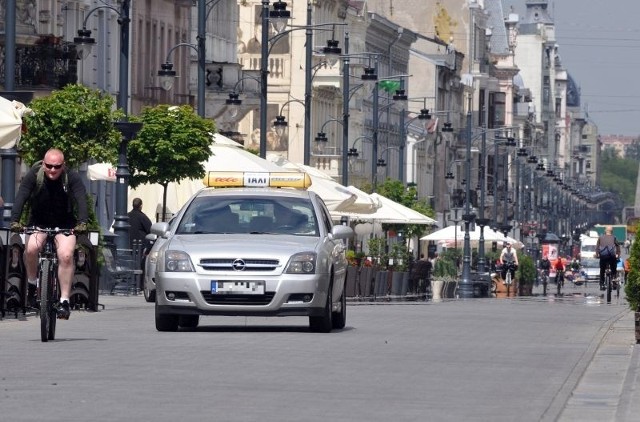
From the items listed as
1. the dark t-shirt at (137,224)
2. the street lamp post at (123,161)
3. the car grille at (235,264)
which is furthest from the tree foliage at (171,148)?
the car grille at (235,264)

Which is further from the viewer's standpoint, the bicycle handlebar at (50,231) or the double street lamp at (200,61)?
the double street lamp at (200,61)

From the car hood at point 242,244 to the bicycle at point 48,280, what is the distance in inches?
99.9

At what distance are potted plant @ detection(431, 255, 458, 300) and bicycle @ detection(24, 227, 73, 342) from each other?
41.2 m

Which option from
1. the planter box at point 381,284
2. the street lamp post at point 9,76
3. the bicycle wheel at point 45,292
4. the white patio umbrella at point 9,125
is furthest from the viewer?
the planter box at point 381,284

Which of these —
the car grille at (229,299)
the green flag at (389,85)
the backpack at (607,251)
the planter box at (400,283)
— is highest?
the green flag at (389,85)

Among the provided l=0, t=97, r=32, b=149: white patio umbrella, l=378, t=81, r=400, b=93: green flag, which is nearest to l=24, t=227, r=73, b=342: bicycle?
l=0, t=97, r=32, b=149: white patio umbrella

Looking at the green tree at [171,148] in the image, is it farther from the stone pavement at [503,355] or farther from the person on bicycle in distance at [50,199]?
the person on bicycle in distance at [50,199]

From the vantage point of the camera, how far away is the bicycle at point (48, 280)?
20234 mm

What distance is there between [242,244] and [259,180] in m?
3.16

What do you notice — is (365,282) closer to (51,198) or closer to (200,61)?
(200,61)

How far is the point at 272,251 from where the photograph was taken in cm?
2316

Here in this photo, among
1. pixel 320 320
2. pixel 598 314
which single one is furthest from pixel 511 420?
pixel 598 314

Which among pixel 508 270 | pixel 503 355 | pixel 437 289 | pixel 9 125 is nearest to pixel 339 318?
pixel 9 125

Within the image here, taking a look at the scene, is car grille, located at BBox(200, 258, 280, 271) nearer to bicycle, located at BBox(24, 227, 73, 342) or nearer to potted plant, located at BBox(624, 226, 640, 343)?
bicycle, located at BBox(24, 227, 73, 342)
